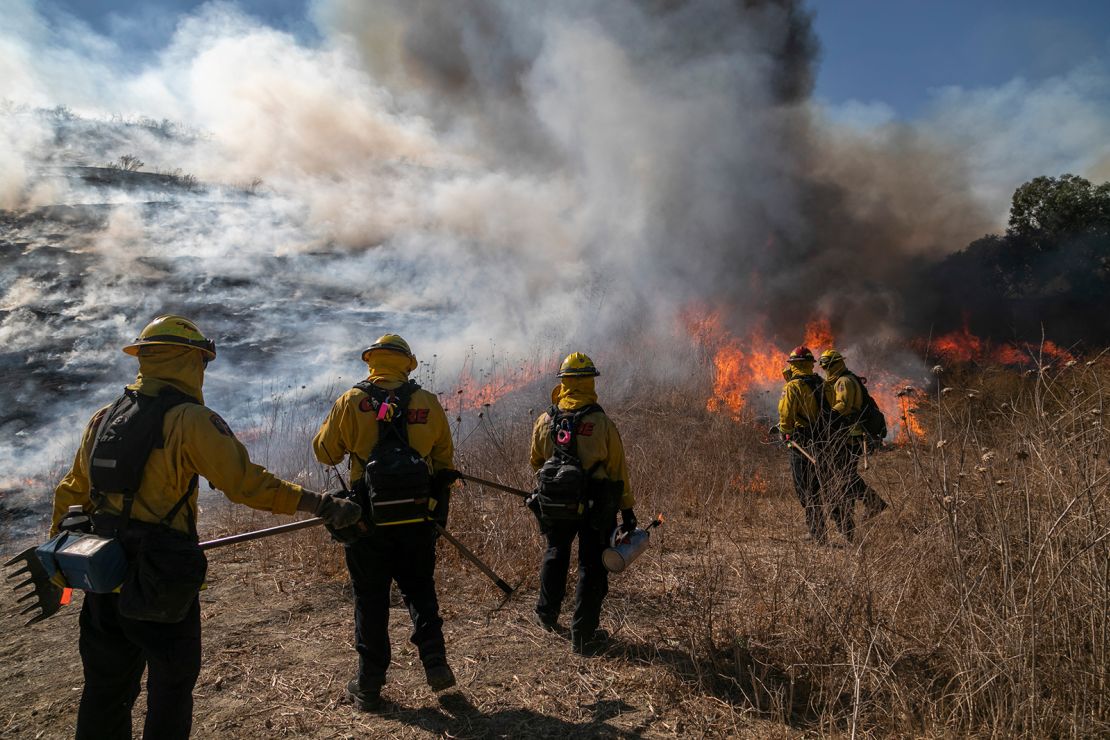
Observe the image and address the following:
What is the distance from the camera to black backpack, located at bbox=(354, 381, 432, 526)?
10.4ft

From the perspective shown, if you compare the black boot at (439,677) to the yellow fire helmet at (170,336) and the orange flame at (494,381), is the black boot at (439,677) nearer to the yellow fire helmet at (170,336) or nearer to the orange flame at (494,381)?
the yellow fire helmet at (170,336)

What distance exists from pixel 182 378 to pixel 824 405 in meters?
5.79

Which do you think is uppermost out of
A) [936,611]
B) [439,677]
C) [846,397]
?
[846,397]

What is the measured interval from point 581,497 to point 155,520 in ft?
7.36

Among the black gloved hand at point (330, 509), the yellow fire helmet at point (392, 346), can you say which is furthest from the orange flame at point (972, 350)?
the black gloved hand at point (330, 509)

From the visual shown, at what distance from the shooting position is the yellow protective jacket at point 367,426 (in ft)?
11.0

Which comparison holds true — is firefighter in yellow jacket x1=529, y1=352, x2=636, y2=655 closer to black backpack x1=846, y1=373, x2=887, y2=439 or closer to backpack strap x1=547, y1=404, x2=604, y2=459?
backpack strap x1=547, y1=404, x2=604, y2=459

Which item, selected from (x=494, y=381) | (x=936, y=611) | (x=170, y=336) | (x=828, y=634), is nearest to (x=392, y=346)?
(x=170, y=336)

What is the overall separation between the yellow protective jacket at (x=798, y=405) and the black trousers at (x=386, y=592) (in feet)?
14.2

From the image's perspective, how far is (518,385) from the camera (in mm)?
12250

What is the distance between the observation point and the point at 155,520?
242 centimetres

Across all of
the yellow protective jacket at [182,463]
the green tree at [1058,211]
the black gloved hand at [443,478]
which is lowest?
the black gloved hand at [443,478]

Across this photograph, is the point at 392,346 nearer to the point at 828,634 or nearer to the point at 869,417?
the point at 828,634

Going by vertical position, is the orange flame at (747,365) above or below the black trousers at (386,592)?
above
